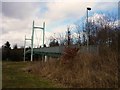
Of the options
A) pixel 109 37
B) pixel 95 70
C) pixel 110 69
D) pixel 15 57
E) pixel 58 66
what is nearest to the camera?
pixel 110 69

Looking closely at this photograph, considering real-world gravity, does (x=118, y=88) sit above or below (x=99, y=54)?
below

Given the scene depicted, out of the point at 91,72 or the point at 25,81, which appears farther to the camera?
the point at 25,81

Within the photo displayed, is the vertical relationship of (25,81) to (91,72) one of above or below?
below

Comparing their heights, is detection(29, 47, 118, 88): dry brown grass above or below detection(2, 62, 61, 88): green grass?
above

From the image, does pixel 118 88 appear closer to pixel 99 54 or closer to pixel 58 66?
pixel 99 54

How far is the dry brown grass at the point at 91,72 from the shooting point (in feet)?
44.8

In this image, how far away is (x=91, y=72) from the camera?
14.9 m

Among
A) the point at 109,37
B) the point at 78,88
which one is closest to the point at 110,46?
the point at 109,37

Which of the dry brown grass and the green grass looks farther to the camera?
the green grass

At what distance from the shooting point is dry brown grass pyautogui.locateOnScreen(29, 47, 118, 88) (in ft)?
44.8

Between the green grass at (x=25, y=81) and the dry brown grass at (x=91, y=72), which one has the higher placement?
the dry brown grass at (x=91, y=72)

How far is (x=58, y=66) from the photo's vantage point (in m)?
21.0

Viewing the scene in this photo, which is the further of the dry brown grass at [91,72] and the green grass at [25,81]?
the green grass at [25,81]

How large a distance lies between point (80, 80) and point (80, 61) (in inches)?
130
